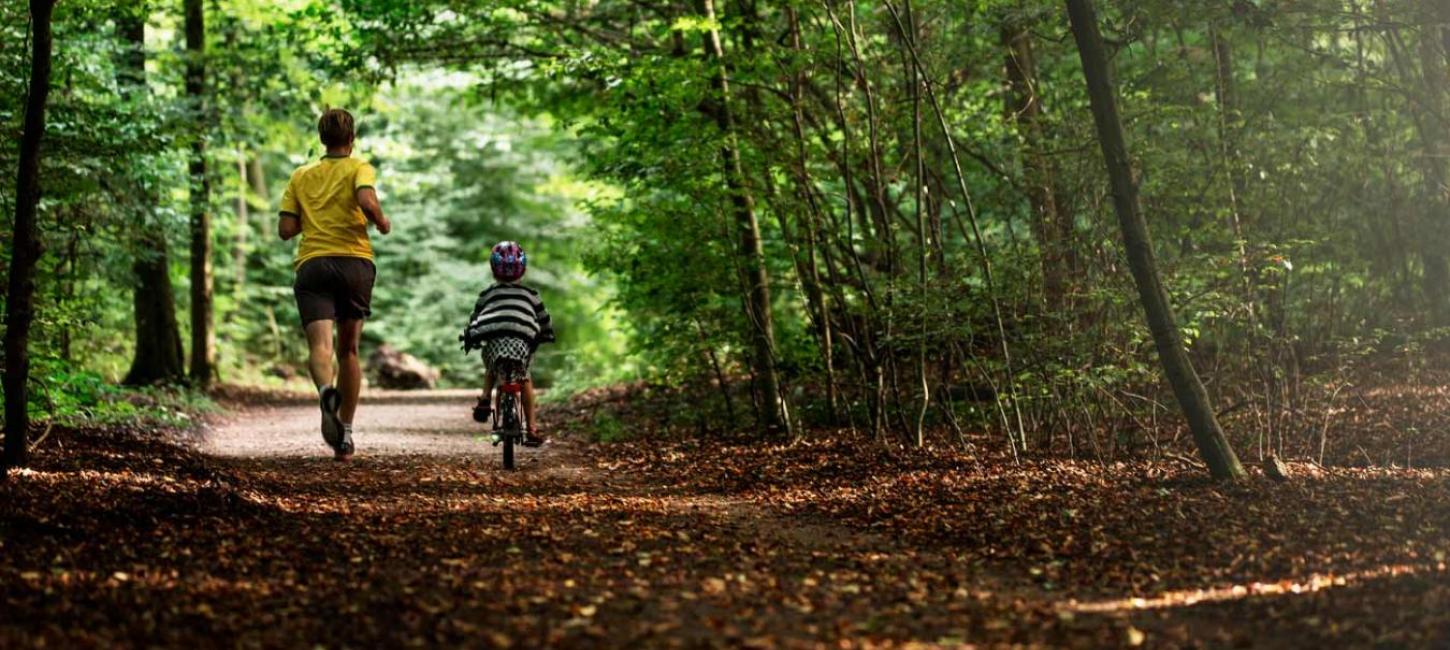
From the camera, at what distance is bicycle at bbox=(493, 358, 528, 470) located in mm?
8664

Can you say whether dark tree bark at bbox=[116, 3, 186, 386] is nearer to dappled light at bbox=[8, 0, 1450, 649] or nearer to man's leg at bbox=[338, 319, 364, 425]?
dappled light at bbox=[8, 0, 1450, 649]

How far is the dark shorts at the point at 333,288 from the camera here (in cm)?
745

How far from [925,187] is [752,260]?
170cm

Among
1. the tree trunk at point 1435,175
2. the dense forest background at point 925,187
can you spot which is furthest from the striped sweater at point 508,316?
the tree trunk at point 1435,175

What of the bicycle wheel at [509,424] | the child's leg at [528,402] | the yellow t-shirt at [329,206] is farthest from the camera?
the child's leg at [528,402]

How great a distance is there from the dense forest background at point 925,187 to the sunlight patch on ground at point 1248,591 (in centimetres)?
276

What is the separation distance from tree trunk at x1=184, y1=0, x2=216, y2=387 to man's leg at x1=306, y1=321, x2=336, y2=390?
8.09 m

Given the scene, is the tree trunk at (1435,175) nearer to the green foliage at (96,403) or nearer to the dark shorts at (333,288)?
the dark shorts at (333,288)

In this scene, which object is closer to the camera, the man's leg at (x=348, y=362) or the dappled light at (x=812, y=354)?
the dappled light at (x=812, y=354)

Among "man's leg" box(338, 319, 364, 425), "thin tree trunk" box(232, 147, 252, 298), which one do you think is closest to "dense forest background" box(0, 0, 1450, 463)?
"man's leg" box(338, 319, 364, 425)

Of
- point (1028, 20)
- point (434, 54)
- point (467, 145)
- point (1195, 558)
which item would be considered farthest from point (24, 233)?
point (467, 145)

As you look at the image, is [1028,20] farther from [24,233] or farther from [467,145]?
[467,145]

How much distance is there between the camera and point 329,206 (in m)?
7.54

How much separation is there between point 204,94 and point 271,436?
6653 mm
